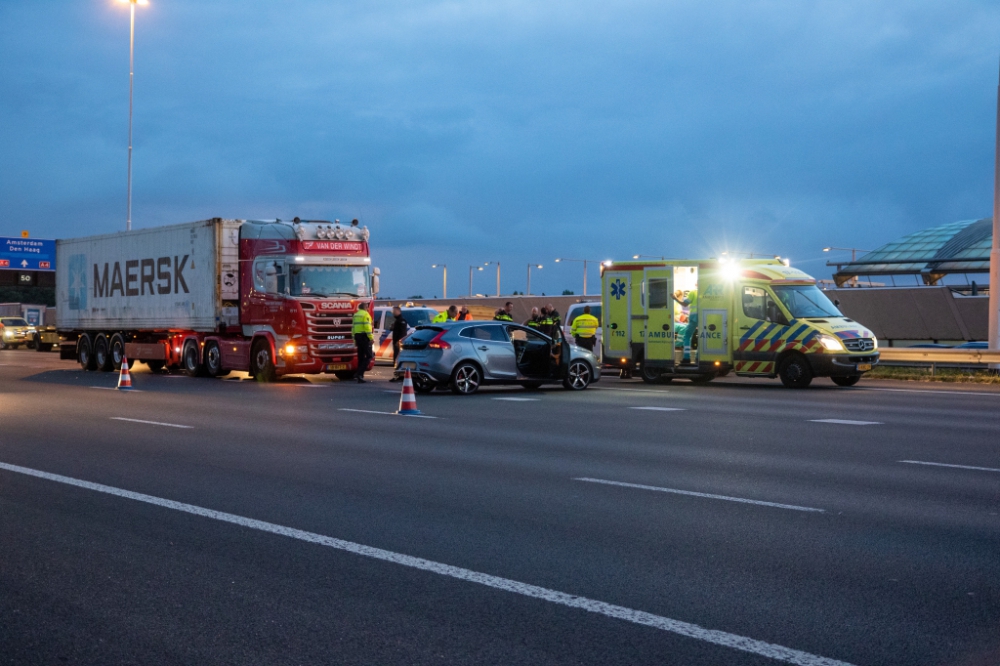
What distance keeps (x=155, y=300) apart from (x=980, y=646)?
27.8 meters

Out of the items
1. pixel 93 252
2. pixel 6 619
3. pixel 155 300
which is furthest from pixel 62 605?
pixel 93 252

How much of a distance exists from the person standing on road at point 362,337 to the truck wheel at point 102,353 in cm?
1073

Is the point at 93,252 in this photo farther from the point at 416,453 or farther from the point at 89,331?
the point at 416,453

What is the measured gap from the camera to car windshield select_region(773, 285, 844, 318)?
23578mm

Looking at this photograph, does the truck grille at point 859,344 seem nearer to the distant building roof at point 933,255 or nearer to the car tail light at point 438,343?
the car tail light at point 438,343

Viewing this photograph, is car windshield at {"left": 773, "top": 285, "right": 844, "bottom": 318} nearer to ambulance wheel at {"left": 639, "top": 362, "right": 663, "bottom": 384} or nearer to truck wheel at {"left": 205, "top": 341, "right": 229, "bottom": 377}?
ambulance wheel at {"left": 639, "top": 362, "right": 663, "bottom": 384}

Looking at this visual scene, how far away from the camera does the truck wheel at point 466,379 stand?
2125 cm

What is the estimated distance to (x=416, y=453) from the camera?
11898mm

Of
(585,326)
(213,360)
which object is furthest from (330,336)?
(585,326)

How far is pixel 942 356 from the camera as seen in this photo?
27.2m

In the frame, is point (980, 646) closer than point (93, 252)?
Yes

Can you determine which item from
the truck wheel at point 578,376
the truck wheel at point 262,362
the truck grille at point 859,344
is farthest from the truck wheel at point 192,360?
the truck grille at point 859,344

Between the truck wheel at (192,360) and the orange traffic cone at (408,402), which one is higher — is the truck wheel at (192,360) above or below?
above

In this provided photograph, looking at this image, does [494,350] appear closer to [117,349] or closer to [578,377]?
[578,377]
